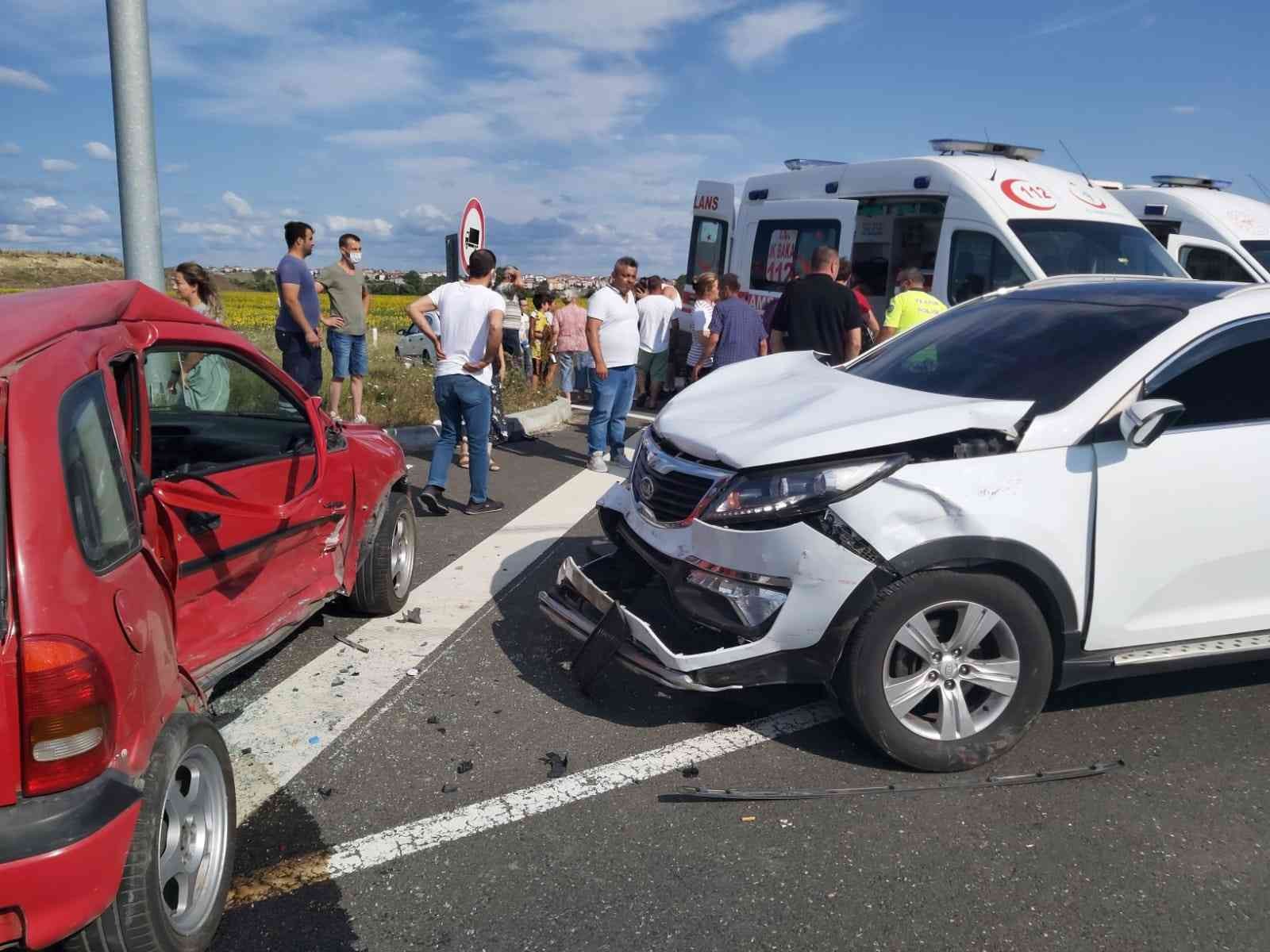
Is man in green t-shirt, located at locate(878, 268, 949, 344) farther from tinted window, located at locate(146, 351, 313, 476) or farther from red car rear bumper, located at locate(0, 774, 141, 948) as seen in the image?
red car rear bumper, located at locate(0, 774, 141, 948)

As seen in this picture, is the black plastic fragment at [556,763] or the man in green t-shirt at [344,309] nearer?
the black plastic fragment at [556,763]

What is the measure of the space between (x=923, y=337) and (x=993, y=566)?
1.60 m

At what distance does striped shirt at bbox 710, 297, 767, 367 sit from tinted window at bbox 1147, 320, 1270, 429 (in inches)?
194

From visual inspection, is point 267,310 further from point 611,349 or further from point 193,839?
point 193,839

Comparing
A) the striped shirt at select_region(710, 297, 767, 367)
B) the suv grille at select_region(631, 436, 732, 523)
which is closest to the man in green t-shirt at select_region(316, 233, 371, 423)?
the striped shirt at select_region(710, 297, 767, 367)

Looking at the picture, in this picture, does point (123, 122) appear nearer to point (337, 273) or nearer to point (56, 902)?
point (337, 273)

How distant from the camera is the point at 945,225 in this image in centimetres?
990

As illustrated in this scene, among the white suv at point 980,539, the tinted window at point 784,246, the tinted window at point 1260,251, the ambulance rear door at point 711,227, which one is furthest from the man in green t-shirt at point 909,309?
the ambulance rear door at point 711,227

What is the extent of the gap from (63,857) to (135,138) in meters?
5.84

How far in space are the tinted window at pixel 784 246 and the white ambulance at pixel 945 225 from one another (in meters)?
0.02

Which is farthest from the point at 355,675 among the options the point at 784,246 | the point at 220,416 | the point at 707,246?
the point at 707,246

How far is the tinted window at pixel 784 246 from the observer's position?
11031mm

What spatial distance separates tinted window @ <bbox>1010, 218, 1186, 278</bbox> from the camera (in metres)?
9.31

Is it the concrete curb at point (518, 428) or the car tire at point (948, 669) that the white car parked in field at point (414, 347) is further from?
the car tire at point (948, 669)
